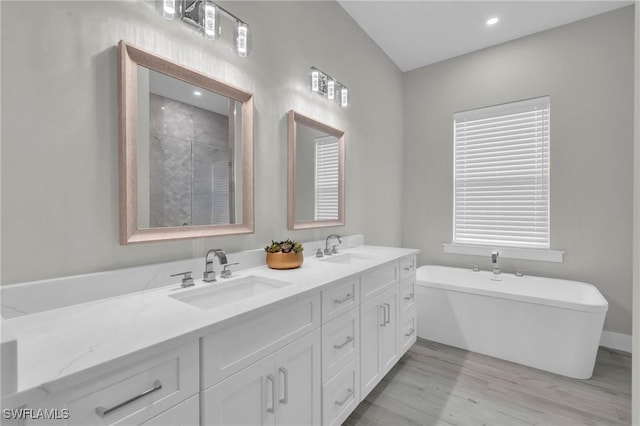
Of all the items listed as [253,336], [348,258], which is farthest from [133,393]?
[348,258]

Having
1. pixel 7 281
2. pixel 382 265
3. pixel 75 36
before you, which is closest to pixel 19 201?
pixel 7 281

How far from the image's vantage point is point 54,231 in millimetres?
1024

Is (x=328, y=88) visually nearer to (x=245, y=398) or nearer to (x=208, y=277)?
(x=208, y=277)

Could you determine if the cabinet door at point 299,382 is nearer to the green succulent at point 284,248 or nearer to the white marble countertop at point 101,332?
the white marble countertop at point 101,332

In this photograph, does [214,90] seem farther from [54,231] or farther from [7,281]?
[7,281]

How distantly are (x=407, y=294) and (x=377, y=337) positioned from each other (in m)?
0.54

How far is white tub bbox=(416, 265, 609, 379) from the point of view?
2133mm

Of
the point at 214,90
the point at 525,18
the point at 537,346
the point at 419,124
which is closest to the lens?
the point at 214,90

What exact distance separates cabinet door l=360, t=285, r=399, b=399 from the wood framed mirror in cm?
87

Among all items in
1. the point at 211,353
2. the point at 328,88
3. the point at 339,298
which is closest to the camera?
the point at 211,353

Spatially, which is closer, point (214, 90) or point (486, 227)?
point (214, 90)

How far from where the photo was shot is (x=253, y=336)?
3.36 feet

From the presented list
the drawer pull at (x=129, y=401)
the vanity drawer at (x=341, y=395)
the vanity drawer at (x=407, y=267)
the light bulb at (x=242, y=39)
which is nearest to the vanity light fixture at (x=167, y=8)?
the light bulb at (x=242, y=39)

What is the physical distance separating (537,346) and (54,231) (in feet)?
9.94
